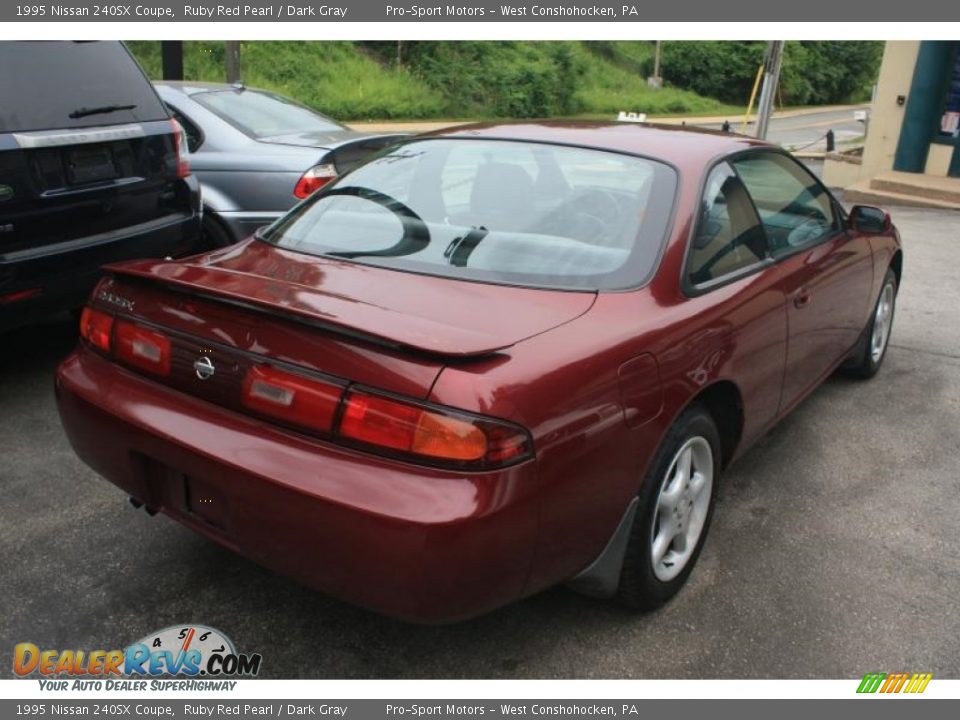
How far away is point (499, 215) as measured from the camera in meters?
2.81

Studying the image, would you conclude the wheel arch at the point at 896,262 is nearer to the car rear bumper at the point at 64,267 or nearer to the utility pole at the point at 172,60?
the car rear bumper at the point at 64,267

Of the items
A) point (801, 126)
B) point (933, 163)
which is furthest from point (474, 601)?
point (801, 126)

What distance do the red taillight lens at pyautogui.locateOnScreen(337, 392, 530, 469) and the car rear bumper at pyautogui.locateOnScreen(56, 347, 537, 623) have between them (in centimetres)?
4

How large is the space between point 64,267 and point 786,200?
3.22m

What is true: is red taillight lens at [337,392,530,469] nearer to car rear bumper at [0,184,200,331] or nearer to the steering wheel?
the steering wheel

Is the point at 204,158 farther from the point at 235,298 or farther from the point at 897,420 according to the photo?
the point at 897,420

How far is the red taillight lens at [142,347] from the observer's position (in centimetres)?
239

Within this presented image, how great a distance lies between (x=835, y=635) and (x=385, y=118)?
3042 cm

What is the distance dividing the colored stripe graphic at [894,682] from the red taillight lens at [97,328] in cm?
239

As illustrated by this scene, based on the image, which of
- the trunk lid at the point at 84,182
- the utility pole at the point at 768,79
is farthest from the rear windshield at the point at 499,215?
the utility pole at the point at 768,79

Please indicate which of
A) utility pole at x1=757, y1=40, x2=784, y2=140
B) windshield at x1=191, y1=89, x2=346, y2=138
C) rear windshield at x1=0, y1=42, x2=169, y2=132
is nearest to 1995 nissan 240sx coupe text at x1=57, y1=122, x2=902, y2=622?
rear windshield at x1=0, y1=42, x2=169, y2=132

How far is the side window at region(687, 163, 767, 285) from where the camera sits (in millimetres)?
2779

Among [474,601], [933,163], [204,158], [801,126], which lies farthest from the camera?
[801,126]

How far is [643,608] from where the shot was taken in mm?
2609
